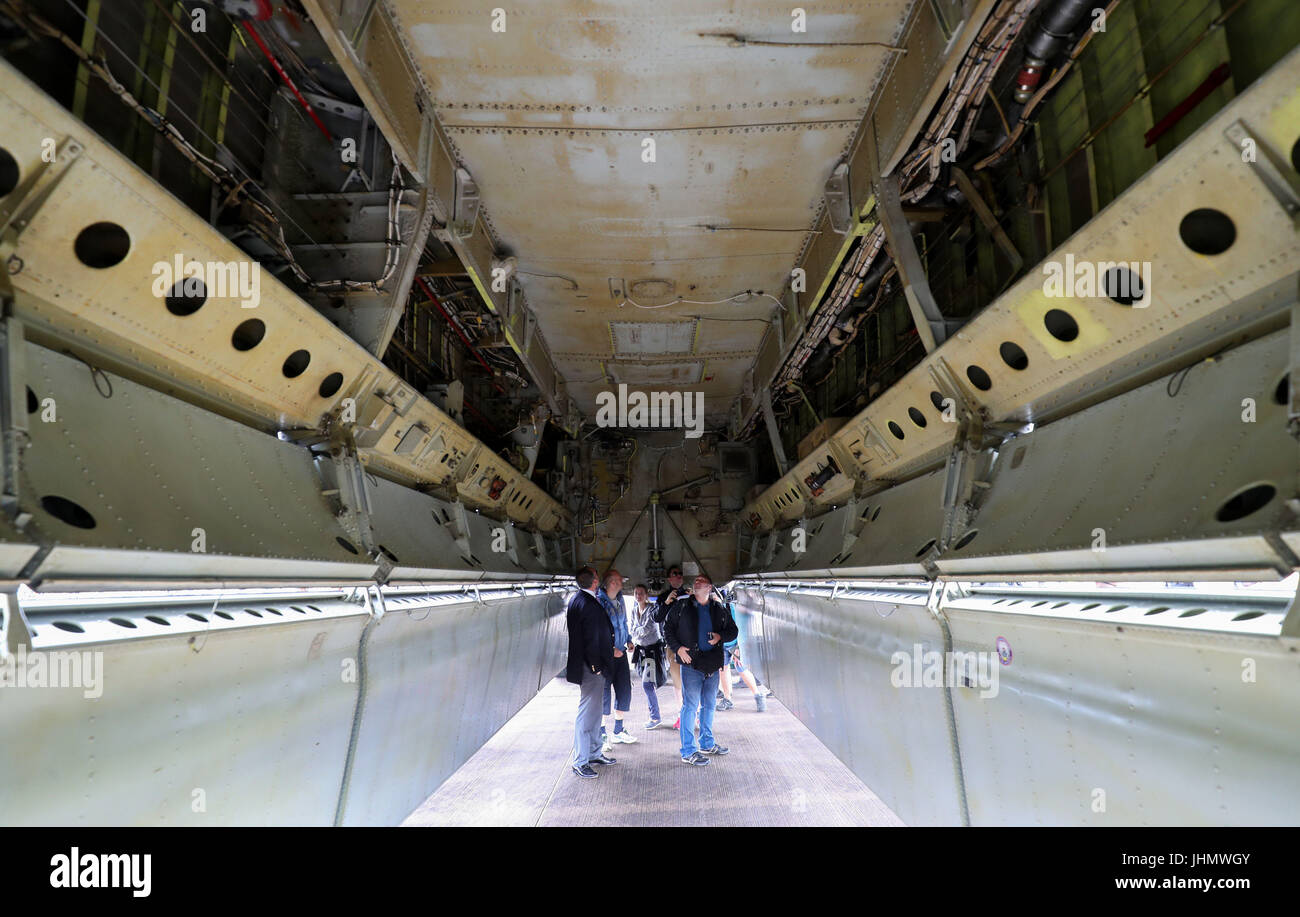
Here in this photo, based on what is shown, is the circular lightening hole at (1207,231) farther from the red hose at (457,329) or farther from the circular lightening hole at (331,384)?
the red hose at (457,329)

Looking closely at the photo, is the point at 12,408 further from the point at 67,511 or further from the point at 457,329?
the point at 457,329

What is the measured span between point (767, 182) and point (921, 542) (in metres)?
2.86

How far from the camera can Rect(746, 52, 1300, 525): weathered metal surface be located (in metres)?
2.23

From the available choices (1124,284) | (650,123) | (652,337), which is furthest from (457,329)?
(1124,284)

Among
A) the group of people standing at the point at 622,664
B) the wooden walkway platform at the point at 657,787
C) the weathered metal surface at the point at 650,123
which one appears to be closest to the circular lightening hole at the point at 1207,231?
the weathered metal surface at the point at 650,123

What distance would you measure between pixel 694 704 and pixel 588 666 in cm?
104

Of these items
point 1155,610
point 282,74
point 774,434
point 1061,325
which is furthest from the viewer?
point 774,434

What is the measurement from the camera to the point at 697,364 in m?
8.91

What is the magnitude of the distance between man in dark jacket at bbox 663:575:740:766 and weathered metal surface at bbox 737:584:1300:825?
1377 millimetres

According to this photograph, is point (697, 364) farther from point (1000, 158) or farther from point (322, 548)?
point (322, 548)

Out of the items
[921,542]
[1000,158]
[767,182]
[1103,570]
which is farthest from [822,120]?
[1103,570]

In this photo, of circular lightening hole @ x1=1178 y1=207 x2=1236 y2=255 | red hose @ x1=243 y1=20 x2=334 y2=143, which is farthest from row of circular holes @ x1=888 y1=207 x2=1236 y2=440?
red hose @ x1=243 y1=20 x2=334 y2=143

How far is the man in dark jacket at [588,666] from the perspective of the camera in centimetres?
525

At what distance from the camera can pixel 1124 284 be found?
2.84 meters
